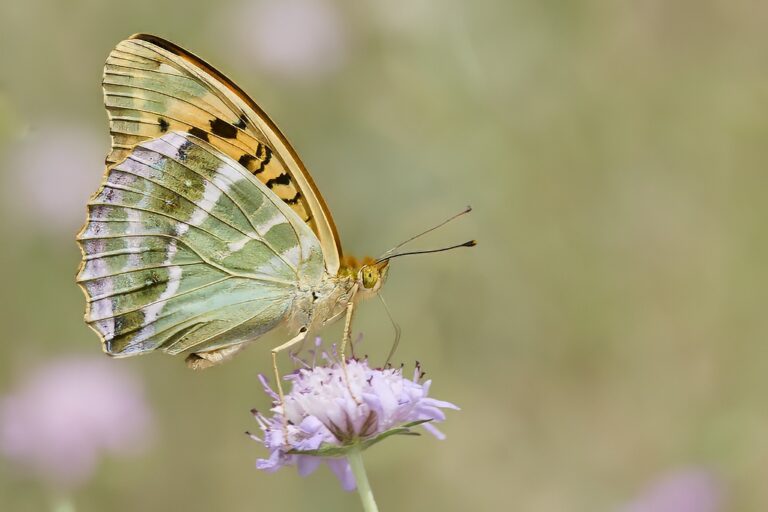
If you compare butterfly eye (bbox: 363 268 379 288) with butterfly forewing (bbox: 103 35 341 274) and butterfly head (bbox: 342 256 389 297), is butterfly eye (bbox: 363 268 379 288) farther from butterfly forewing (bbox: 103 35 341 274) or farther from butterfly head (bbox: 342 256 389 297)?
butterfly forewing (bbox: 103 35 341 274)

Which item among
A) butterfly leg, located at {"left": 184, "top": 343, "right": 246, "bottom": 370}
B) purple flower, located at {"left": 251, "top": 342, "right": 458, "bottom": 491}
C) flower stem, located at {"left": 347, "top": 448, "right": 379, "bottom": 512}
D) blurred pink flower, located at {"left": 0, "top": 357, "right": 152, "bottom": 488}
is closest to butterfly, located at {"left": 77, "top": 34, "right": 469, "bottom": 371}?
butterfly leg, located at {"left": 184, "top": 343, "right": 246, "bottom": 370}

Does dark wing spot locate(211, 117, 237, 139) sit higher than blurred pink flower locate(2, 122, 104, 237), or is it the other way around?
blurred pink flower locate(2, 122, 104, 237)

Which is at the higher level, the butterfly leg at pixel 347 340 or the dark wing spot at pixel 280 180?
the dark wing spot at pixel 280 180

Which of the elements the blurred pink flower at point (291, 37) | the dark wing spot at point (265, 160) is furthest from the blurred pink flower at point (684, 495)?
the blurred pink flower at point (291, 37)

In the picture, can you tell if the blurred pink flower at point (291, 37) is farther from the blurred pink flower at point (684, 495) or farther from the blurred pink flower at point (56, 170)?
the blurred pink flower at point (684, 495)

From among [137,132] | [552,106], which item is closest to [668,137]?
[552,106]
